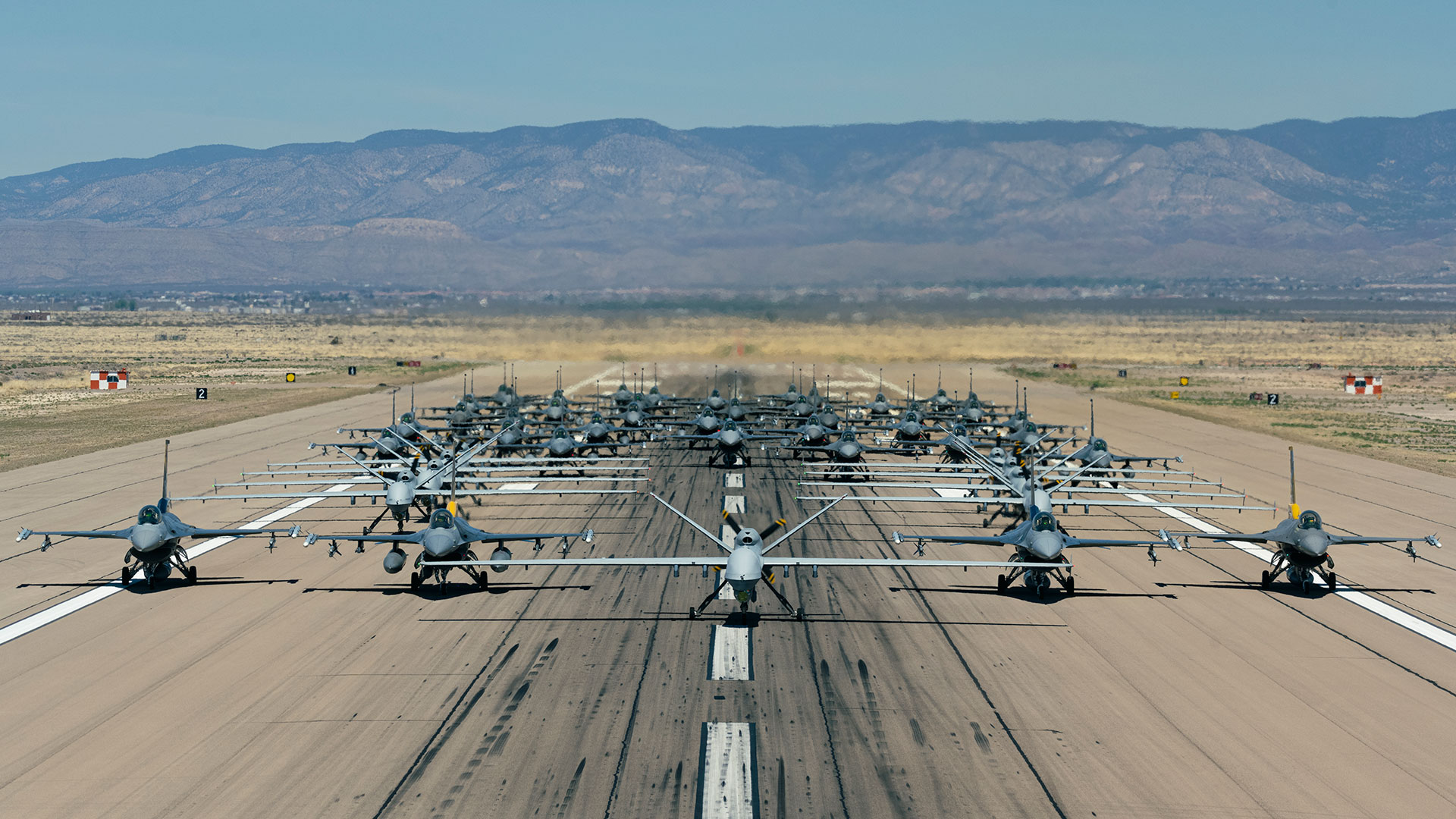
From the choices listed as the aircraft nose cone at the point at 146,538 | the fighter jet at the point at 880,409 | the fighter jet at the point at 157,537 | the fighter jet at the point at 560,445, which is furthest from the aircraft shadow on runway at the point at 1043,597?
the fighter jet at the point at 880,409

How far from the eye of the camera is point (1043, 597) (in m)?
39.2

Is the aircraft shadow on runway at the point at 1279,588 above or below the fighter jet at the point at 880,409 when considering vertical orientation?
below

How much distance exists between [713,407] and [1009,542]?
152 feet

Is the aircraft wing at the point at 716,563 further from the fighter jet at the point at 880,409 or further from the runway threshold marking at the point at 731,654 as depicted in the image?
the fighter jet at the point at 880,409

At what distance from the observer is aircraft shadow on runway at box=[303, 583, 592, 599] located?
130 ft

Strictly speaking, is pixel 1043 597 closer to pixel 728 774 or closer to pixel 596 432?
pixel 728 774

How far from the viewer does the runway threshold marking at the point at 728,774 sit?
74.5 ft

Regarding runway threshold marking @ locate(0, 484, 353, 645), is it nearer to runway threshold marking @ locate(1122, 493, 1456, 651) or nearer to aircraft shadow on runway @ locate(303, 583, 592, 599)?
aircraft shadow on runway @ locate(303, 583, 592, 599)

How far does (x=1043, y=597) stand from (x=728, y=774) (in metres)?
18.9

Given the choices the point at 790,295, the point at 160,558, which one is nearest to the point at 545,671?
the point at 160,558

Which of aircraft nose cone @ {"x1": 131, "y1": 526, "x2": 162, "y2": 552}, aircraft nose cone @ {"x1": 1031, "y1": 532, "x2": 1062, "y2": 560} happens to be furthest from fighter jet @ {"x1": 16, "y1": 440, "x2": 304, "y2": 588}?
aircraft nose cone @ {"x1": 1031, "y1": 532, "x2": 1062, "y2": 560}

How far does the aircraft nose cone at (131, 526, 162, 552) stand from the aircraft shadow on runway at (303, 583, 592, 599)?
5.35 meters

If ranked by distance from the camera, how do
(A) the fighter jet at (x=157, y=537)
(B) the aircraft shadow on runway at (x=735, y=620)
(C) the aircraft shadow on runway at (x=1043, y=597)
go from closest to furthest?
(B) the aircraft shadow on runway at (x=735, y=620)
(A) the fighter jet at (x=157, y=537)
(C) the aircraft shadow on runway at (x=1043, y=597)

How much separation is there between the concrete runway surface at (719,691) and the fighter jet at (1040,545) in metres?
0.81
